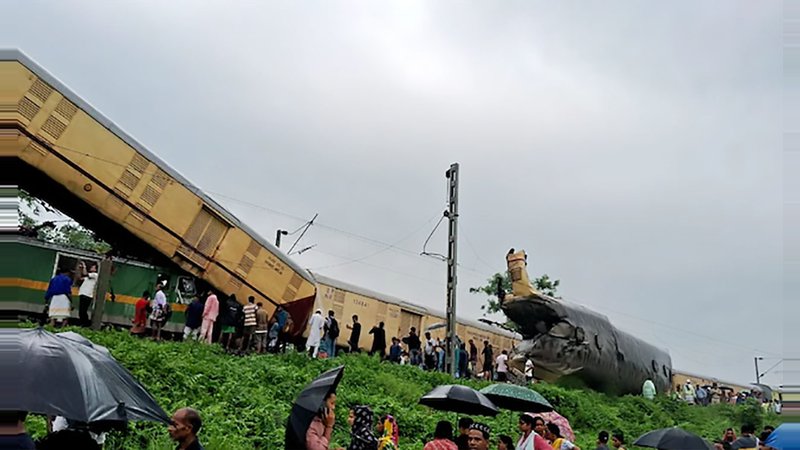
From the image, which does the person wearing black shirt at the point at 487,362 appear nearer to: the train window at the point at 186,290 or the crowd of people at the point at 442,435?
the train window at the point at 186,290

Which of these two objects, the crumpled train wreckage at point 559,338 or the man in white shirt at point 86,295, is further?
the crumpled train wreckage at point 559,338

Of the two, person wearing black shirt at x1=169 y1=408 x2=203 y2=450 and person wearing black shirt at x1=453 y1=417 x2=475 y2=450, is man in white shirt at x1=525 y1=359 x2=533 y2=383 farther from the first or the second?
person wearing black shirt at x1=169 y1=408 x2=203 y2=450

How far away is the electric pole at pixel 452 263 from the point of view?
1870 centimetres

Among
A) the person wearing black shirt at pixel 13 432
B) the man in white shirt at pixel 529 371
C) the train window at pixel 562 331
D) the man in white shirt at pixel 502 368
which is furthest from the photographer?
the train window at pixel 562 331

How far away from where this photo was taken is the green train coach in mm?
14320

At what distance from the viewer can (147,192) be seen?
52.7ft

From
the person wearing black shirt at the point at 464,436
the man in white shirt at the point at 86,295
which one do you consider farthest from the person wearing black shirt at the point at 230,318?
the person wearing black shirt at the point at 464,436

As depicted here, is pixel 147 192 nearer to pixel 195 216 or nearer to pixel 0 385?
pixel 195 216

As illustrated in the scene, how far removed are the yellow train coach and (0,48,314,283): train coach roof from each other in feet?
5.95

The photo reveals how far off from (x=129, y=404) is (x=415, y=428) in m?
7.82

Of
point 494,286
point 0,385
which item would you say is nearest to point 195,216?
point 0,385

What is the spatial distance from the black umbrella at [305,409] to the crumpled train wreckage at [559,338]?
18.4 m

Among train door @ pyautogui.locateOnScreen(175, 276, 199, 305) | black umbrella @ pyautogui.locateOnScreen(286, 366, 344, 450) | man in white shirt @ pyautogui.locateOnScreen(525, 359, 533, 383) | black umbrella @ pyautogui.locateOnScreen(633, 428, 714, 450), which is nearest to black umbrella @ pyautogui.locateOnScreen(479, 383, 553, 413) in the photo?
black umbrella @ pyautogui.locateOnScreen(633, 428, 714, 450)

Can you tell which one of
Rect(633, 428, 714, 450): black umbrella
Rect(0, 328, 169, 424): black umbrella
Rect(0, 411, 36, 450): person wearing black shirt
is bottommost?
Rect(0, 411, 36, 450): person wearing black shirt
